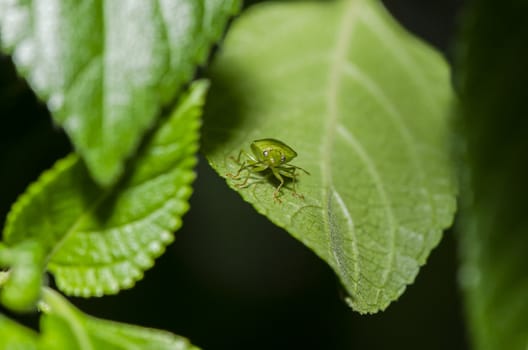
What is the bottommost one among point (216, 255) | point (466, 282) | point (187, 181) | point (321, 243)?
point (216, 255)

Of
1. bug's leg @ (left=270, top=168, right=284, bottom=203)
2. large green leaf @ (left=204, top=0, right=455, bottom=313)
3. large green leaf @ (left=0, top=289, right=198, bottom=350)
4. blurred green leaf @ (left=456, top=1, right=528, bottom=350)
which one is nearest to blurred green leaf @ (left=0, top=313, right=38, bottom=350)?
large green leaf @ (left=0, top=289, right=198, bottom=350)

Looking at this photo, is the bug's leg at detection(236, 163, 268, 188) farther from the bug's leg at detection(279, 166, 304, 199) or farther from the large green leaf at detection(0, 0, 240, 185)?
the large green leaf at detection(0, 0, 240, 185)

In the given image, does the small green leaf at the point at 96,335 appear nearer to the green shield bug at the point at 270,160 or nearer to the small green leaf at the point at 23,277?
the small green leaf at the point at 23,277

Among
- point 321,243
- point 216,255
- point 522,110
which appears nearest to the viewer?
point 321,243

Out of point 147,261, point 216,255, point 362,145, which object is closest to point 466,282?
point 362,145

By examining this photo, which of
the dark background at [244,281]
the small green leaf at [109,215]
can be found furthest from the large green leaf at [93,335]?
the dark background at [244,281]

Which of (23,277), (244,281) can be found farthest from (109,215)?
(244,281)

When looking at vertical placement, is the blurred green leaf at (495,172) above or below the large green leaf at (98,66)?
below

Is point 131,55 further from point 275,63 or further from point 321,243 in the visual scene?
point 275,63
